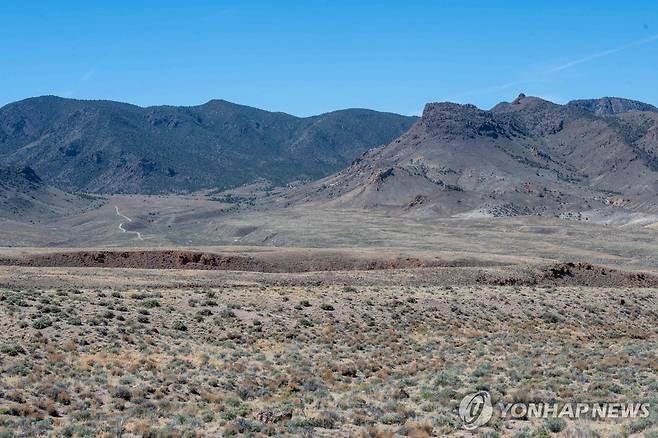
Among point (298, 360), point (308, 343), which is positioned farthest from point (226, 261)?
point (298, 360)

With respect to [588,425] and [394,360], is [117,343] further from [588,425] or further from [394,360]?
[588,425]

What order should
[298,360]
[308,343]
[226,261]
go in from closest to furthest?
[298,360] → [308,343] → [226,261]

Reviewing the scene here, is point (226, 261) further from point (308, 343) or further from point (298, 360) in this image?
point (298, 360)

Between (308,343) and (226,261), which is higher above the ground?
(226,261)

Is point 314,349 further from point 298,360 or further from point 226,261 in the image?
point 226,261

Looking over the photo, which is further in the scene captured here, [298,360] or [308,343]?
[308,343]

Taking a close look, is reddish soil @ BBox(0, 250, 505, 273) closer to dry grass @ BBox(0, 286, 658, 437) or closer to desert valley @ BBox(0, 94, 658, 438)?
desert valley @ BBox(0, 94, 658, 438)

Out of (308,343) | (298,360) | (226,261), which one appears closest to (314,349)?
(308,343)

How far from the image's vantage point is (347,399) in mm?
19422

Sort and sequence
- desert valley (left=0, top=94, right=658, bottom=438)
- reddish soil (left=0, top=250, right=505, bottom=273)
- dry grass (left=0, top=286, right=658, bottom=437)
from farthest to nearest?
reddish soil (left=0, top=250, right=505, bottom=273)
desert valley (left=0, top=94, right=658, bottom=438)
dry grass (left=0, top=286, right=658, bottom=437)

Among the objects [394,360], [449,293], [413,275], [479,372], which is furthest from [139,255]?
[479,372]

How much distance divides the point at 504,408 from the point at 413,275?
32798 mm

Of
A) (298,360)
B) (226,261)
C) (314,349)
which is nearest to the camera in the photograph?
(298,360)

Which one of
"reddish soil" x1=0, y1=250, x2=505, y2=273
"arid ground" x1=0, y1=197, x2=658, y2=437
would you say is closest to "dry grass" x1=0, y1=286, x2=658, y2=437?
"arid ground" x1=0, y1=197, x2=658, y2=437
